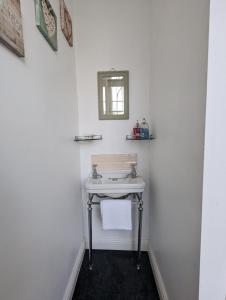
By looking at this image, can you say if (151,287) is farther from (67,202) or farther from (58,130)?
(58,130)

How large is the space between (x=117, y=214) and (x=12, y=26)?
1490 mm

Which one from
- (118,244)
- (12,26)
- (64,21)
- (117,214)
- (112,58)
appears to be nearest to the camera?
(12,26)

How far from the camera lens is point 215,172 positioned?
28.2 inches

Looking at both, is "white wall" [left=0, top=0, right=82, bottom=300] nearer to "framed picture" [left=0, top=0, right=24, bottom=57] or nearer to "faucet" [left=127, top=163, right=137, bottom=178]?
"framed picture" [left=0, top=0, right=24, bottom=57]

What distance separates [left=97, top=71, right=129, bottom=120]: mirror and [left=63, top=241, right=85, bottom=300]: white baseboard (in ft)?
4.64

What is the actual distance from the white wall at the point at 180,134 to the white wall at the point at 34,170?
77cm

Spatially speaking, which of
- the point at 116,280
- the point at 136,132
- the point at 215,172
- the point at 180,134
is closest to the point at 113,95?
the point at 136,132

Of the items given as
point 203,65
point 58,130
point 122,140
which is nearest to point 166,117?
point 203,65

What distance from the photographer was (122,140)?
5.84ft

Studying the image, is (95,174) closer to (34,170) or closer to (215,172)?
(34,170)

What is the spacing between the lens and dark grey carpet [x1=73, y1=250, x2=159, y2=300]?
1.39 metres

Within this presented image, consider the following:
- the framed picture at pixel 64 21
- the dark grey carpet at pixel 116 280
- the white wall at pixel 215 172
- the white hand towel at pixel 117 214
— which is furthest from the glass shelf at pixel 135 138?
the dark grey carpet at pixel 116 280

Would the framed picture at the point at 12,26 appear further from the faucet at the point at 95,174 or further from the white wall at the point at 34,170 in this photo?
the faucet at the point at 95,174

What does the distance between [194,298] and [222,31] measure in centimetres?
119
